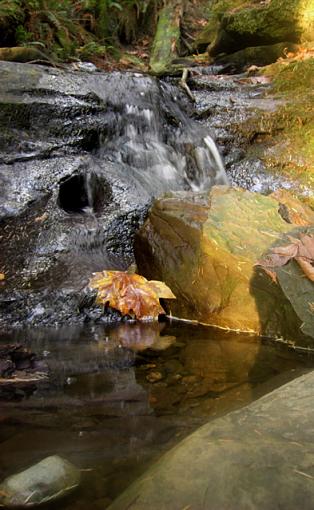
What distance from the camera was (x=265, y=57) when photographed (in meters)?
11.1

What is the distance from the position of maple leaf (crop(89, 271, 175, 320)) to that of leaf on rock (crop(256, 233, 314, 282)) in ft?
2.84

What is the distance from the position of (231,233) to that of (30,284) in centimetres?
172

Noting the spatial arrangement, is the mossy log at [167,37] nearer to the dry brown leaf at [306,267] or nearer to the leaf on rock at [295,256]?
the leaf on rock at [295,256]

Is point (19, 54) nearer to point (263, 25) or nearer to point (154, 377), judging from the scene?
point (263, 25)

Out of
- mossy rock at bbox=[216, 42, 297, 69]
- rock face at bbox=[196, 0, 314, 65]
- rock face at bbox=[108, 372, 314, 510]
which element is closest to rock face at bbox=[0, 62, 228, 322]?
rock face at bbox=[108, 372, 314, 510]

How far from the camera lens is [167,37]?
45.1 ft

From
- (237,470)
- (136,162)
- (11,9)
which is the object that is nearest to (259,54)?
(11,9)

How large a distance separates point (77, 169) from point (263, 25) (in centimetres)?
787

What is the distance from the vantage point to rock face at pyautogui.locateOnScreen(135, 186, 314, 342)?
11.5ft

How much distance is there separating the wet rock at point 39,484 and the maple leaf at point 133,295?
2258 mm

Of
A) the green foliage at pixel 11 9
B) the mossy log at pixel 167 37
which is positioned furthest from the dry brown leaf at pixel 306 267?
the mossy log at pixel 167 37

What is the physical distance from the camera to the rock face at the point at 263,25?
34.4 ft

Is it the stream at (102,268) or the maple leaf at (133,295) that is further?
the maple leaf at (133,295)

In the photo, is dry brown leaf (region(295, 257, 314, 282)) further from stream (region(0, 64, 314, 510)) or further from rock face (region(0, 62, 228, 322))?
rock face (region(0, 62, 228, 322))
